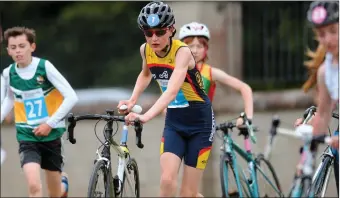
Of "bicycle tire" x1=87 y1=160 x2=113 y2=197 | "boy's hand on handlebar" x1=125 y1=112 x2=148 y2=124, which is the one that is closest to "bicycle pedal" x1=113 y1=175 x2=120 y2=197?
"bicycle tire" x1=87 y1=160 x2=113 y2=197

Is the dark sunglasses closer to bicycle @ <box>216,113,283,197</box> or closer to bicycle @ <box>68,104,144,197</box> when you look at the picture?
bicycle @ <box>68,104,144,197</box>

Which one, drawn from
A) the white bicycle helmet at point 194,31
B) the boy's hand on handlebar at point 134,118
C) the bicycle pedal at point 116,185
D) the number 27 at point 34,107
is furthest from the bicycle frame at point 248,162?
the boy's hand on handlebar at point 134,118

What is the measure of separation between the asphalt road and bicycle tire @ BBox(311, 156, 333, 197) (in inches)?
107

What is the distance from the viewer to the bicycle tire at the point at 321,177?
6.34m

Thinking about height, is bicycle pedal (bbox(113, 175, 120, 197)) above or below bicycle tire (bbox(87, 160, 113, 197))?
below

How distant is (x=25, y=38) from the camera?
7.84m

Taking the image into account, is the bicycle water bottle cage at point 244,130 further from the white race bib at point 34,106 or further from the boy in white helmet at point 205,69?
the white race bib at point 34,106

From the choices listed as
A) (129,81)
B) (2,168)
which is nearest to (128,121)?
(2,168)

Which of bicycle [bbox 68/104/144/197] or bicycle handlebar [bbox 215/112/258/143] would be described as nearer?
bicycle [bbox 68/104/144/197]

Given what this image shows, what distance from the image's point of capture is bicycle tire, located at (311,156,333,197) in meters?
6.34

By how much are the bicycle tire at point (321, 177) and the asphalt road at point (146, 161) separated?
271 centimetres

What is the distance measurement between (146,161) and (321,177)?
20.0 ft

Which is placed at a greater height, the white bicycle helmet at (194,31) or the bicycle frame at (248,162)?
the white bicycle helmet at (194,31)

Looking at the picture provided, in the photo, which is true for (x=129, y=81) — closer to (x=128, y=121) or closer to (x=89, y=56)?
(x=89, y=56)
